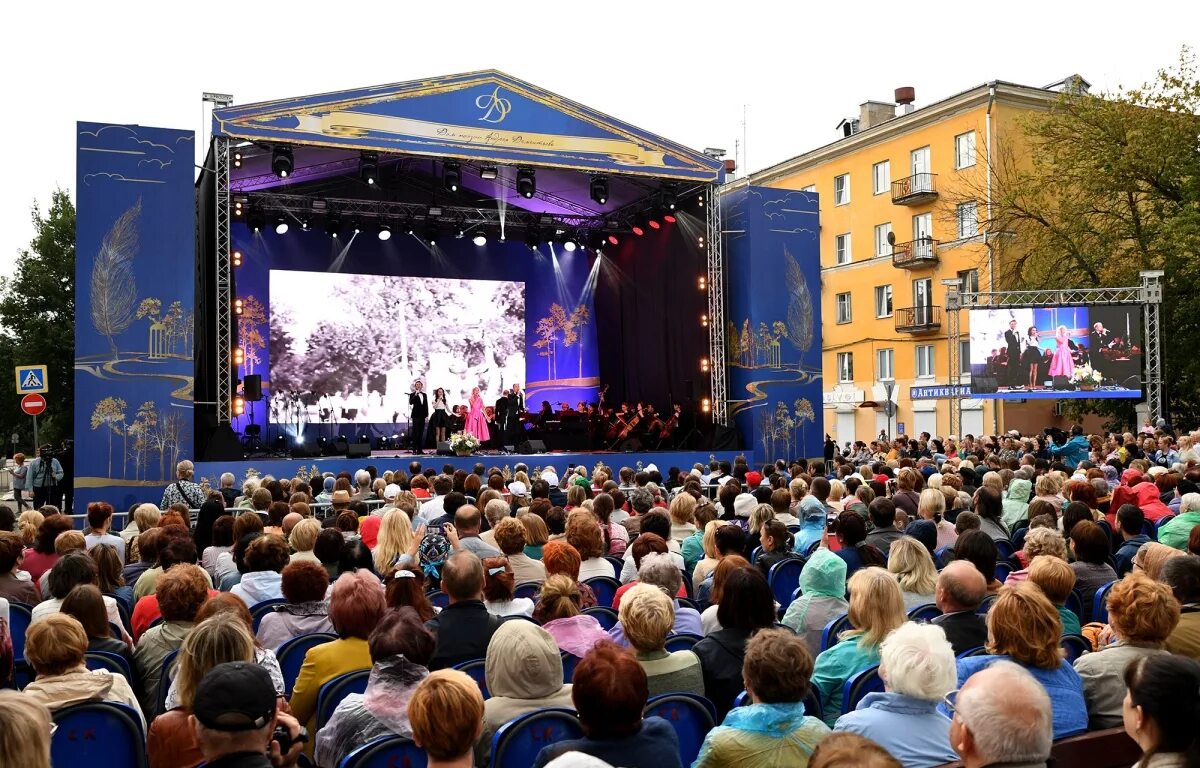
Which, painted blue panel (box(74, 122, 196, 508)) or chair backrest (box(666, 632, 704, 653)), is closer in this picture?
chair backrest (box(666, 632, 704, 653))

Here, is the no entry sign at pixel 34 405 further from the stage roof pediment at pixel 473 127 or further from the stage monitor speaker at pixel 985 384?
the stage monitor speaker at pixel 985 384

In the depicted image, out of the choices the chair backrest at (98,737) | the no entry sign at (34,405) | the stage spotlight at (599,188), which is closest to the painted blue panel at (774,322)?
the stage spotlight at (599,188)

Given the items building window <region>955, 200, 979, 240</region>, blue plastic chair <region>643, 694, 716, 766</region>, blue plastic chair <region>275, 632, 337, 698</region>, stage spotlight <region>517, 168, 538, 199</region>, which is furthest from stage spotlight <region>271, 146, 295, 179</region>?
building window <region>955, 200, 979, 240</region>

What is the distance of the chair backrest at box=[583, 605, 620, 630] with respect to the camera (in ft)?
14.7

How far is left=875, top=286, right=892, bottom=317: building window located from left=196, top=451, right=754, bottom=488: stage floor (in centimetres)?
1392

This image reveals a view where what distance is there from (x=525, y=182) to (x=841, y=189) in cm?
1784

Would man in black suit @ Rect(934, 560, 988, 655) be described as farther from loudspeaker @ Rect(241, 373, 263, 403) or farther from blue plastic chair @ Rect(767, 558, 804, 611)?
loudspeaker @ Rect(241, 373, 263, 403)

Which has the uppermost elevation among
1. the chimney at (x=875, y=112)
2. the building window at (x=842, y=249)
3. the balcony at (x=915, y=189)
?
the chimney at (x=875, y=112)

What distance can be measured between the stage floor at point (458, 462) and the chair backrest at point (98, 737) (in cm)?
1166

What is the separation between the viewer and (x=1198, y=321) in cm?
2172

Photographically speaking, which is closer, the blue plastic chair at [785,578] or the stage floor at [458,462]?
the blue plastic chair at [785,578]

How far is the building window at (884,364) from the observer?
2972 cm

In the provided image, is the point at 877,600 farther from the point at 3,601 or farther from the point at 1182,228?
the point at 1182,228

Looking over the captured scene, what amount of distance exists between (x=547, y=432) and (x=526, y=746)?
55.5 ft
